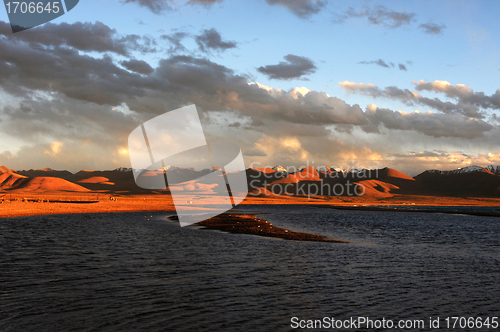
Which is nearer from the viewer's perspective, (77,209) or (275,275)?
(275,275)

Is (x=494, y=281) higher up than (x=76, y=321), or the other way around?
(x=76, y=321)

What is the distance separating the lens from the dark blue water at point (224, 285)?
1570 centimetres

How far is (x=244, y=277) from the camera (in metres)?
23.6

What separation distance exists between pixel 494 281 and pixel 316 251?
590 inches

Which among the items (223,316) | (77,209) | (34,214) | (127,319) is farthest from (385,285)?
(77,209)

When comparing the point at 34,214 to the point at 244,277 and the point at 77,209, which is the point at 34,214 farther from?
the point at 244,277

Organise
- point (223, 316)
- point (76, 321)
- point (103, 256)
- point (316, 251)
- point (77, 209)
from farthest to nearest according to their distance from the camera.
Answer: point (77, 209), point (316, 251), point (103, 256), point (223, 316), point (76, 321)

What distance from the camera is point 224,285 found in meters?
21.5

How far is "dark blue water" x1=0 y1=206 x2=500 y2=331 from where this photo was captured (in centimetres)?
1570

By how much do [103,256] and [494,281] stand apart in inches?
1151

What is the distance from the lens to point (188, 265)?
27156 mm

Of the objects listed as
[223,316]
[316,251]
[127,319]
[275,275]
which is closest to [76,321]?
[127,319]

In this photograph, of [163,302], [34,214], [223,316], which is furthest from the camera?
[34,214]

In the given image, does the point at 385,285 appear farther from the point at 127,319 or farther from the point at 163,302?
the point at 127,319
